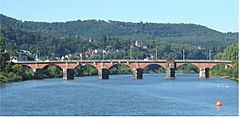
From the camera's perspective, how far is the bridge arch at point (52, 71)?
136m

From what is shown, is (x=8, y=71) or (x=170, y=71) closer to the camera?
(x=8, y=71)

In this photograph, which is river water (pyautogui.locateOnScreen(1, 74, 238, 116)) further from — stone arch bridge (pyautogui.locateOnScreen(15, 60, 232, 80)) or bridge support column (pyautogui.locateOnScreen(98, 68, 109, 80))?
stone arch bridge (pyautogui.locateOnScreen(15, 60, 232, 80))

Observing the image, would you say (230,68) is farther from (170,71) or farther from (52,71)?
(52,71)

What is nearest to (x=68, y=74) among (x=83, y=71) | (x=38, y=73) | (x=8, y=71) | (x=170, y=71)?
(x=38, y=73)

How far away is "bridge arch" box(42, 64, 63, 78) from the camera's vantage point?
136500 millimetres

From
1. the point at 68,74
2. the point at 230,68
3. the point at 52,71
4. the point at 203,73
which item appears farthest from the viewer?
the point at 52,71

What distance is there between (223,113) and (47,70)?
85599 millimetres

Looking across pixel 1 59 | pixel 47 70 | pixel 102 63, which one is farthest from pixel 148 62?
pixel 1 59

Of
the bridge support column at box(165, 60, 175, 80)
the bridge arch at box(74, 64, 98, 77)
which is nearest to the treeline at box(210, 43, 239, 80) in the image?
the bridge support column at box(165, 60, 175, 80)

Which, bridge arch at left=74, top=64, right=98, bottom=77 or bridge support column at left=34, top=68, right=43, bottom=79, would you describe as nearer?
bridge support column at left=34, top=68, right=43, bottom=79

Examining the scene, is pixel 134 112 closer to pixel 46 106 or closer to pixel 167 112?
pixel 167 112

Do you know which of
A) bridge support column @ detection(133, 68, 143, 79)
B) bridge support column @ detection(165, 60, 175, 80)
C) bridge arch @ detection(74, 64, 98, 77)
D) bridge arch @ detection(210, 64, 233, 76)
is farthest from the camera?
bridge arch @ detection(74, 64, 98, 77)

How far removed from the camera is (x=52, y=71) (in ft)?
465

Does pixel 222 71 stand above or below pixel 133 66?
below
